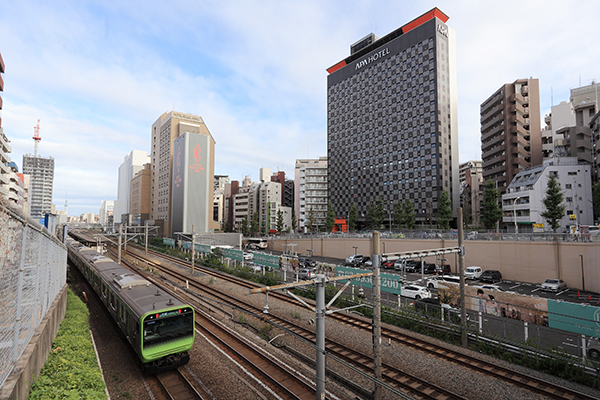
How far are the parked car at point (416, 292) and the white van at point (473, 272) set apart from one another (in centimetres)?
1145

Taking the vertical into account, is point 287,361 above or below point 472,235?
below

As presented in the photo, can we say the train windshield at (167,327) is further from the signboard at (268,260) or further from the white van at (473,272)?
the white van at (473,272)

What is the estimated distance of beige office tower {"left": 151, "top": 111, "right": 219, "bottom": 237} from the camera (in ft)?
269

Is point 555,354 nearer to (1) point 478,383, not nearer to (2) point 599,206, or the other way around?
(1) point 478,383

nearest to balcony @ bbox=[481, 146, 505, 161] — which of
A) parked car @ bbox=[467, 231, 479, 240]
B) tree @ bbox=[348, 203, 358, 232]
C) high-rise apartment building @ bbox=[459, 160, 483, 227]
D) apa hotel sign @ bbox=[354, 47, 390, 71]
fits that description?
high-rise apartment building @ bbox=[459, 160, 483, 227]

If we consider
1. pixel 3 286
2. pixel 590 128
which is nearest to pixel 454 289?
pixel 3 286

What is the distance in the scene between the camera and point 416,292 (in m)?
24.1

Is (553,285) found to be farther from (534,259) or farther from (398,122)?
(398,122)

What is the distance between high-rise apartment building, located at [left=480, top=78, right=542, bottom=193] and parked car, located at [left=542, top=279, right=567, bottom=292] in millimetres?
41426

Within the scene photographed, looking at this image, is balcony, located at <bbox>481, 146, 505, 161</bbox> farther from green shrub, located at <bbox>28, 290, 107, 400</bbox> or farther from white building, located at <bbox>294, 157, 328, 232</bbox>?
green shrub, located at <bbox>28, 290, 107, 400</bbox>

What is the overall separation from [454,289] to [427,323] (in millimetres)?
4431

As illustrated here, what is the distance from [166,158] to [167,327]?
8483 cm

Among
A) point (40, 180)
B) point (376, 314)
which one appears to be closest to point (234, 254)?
point (376, 314)

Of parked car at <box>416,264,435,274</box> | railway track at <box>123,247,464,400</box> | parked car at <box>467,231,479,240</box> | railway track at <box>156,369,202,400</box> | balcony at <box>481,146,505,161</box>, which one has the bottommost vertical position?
parked car at <box>416,264,435,274</box>
